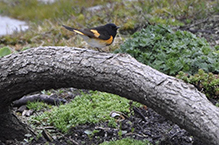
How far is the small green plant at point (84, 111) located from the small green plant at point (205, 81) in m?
0.90

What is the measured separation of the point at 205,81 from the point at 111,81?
5.66 feet

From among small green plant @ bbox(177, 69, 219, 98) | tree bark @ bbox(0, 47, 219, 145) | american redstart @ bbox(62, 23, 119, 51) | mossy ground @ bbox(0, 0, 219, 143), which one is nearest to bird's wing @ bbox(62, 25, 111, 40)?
american redstart @ bbox(62, 23, 119, 51)

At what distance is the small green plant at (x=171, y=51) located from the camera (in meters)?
4.42

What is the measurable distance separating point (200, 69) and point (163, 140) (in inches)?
52.2

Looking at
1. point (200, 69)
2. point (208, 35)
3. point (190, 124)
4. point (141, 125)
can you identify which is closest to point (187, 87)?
point (190, 124)

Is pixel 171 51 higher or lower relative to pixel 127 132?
higher

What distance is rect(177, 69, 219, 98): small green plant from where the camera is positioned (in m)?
4.02

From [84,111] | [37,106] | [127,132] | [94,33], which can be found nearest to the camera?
[94,33]

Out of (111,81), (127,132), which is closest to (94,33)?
(111,81)

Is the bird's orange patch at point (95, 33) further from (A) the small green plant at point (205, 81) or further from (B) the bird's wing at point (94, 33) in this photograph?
(A) the small green plant at point (205, 81)

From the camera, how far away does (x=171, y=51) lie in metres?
4.64

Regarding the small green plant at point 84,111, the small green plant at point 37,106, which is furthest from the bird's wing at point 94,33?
the small green plant at point 37,106

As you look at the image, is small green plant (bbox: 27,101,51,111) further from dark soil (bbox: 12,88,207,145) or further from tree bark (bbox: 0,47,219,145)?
tree bark (bbox: 0,47,219,145)

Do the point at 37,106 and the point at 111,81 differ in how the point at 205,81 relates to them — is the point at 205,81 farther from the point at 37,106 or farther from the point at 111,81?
the point at 37,106
